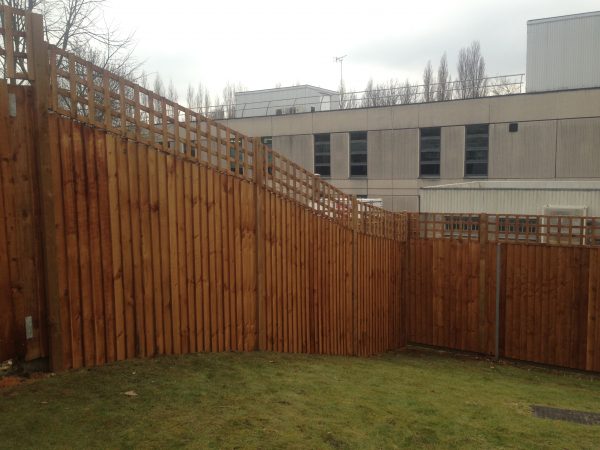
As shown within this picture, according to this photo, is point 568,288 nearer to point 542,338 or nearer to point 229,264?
point 542,338

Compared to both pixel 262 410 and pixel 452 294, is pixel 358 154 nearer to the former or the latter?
pixel 452 294

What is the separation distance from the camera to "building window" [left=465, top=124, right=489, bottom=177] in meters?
22.0

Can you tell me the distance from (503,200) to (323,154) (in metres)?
14.9

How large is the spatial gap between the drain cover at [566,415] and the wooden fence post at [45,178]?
4973 mm

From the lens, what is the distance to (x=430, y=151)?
23.4 m

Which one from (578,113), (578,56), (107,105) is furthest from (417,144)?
(107,105)

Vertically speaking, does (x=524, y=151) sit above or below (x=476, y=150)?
below

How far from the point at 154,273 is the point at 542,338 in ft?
24.9

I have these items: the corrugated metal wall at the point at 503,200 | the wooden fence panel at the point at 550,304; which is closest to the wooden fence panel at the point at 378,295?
the wooden fence panel at the point at 550,304

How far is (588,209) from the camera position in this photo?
1137cm

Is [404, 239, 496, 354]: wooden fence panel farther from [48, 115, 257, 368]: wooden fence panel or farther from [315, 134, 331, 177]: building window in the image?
[315, 134, 331, 177]: building window

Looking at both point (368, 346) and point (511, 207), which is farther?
point (511, 207)

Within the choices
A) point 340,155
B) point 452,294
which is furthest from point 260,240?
point 340,155

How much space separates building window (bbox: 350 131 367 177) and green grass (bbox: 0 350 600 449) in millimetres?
19403
